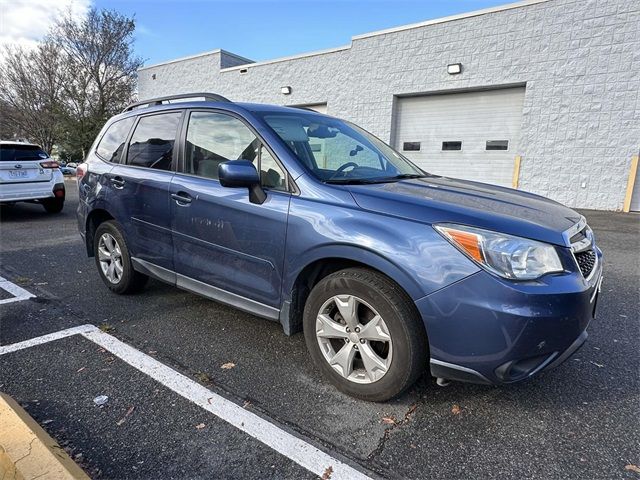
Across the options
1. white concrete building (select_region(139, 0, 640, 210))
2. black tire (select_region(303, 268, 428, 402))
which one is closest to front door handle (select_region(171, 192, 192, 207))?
black tire (select_region(303, 268, 428, 402))

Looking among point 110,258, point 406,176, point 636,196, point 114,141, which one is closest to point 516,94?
point 636,196

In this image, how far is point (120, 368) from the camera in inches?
112

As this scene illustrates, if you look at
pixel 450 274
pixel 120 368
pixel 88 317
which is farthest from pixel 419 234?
pixel 88 317

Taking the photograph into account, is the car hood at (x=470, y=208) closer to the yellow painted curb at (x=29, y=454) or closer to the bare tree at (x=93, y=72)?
the yellow painted curb at (x=29, y=454)

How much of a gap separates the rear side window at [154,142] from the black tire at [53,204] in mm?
6847

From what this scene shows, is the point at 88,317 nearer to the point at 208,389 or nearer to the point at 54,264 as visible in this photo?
the point at 208,389

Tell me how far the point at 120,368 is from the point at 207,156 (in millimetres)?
1662

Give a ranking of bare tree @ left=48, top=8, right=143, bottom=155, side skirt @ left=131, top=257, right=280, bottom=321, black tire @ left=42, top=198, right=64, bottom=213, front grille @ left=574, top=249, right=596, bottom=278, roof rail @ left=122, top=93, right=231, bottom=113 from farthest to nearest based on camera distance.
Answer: bare tree @ left=48, top=8, right=143, bottom=155
black tire @ left=42, top=198, right=64, bottom=213
roof rail @ left=122, top=93, right=231, bottom=113
side skirt @ left=131, top=257, right=280, bottom=321
front grille @ left=574, top=249, right=596, bottom=278

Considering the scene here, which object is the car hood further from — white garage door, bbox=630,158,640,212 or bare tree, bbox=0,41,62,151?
bare tree, bbox=0,41,62,151

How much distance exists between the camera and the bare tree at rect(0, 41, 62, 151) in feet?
89.6

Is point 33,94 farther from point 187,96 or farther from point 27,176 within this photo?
point 187,96

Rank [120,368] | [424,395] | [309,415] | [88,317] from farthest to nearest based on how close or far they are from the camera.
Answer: [88,317]
[120,368]
[424,395]
[309,415]

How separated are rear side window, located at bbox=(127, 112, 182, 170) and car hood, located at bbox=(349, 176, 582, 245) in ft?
6.08

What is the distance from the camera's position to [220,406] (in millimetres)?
2438
